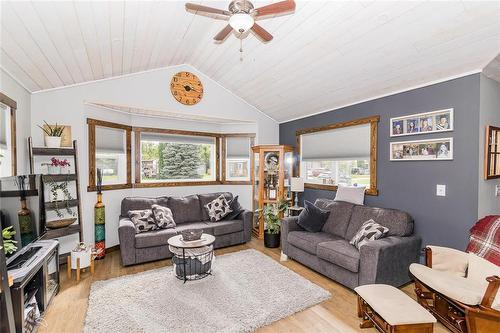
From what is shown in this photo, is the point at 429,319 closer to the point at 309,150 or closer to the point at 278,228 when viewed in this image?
the point at 278,228

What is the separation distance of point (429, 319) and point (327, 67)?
2845 millimetres

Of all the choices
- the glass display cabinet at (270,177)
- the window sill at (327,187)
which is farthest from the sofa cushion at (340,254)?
the glass display cabinet at (270,177)

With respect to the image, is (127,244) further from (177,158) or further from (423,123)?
(423,123)

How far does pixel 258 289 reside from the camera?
2.86 m

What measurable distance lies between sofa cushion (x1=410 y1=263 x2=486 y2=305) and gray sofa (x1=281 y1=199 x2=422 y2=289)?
13.1 inches

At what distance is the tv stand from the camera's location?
A: 186 centimetres


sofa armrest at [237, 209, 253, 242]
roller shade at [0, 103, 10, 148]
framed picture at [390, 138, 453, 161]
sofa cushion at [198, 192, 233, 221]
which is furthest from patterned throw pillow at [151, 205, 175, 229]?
framed picture at [390, 138, 453, 161]

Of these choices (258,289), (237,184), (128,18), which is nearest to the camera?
(128,18)

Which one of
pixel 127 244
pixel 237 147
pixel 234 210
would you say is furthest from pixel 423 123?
pixel 127 244

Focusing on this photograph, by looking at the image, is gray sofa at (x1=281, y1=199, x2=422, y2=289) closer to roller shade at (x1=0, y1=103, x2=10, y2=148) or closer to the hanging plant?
the hanging plant

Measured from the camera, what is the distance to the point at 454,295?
2.00 m

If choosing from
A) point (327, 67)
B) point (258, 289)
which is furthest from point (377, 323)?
point (327, 67)

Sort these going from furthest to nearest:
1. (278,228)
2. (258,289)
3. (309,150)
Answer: (309,150), (278,228), (258,289)

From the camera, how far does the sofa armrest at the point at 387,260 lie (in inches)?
103
